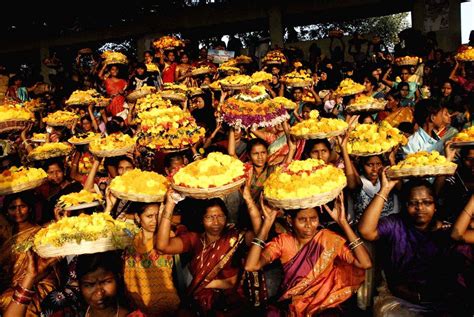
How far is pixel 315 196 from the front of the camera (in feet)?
12.8

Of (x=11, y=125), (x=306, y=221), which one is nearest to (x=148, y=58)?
(x=11, y=125)

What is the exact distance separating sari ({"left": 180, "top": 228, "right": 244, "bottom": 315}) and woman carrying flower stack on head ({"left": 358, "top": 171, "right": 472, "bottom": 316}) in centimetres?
125

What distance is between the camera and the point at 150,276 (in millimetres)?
4559

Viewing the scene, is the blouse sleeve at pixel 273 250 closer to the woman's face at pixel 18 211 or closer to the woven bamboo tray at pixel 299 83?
the woman's face at pixel 18 211

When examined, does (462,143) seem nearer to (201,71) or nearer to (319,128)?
(319,128)

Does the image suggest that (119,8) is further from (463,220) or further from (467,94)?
(463,220)

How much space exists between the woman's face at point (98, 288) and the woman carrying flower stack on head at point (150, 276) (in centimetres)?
81

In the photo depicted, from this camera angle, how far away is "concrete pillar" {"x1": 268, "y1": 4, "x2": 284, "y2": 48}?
59.6ft

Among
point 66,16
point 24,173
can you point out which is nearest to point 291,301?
point 24,173

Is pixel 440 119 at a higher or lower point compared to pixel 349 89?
lower

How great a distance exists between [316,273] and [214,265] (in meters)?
0.94

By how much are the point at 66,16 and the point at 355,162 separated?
18.7m

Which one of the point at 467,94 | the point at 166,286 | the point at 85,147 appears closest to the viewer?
the point at 166,286

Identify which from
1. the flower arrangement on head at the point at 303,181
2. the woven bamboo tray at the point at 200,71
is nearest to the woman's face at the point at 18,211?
the flower arrangement on head at the point at 303,181
